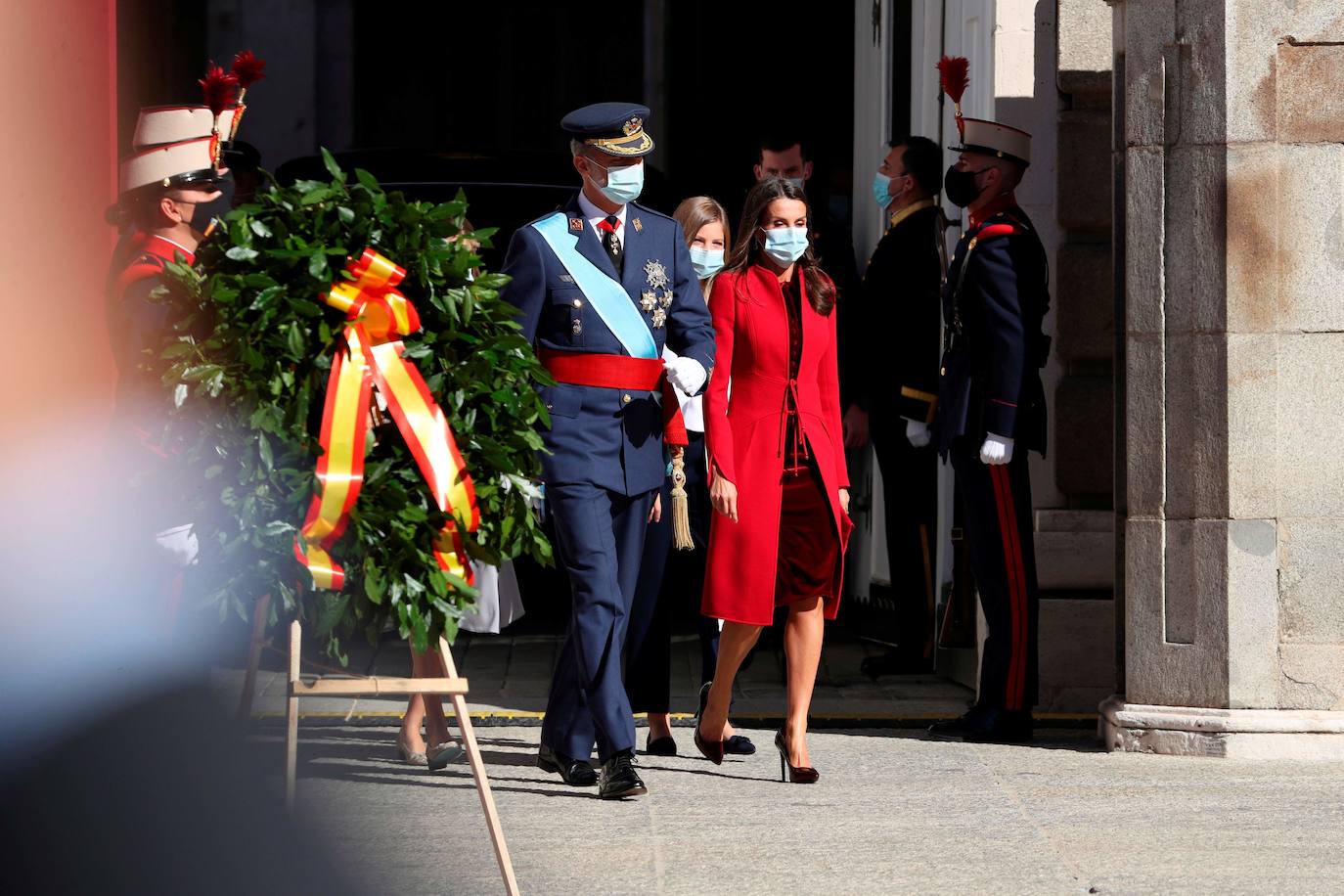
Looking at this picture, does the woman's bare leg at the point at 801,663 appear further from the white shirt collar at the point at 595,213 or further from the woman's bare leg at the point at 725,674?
the white shirt collar at the point at 595,213

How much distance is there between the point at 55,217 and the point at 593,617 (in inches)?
101

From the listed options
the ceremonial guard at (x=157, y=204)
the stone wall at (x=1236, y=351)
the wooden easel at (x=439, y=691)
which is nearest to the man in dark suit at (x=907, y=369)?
the stone wall at (x=1236, y=351)

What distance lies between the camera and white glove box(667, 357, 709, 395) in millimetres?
6297

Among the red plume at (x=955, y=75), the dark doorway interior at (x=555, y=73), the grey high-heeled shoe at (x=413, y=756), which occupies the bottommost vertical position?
the grey high-heeled shoe at (x=413, y=756)

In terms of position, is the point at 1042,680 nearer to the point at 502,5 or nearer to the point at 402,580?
the point at 402,580

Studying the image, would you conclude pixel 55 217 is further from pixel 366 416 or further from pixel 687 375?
pixel 366 416

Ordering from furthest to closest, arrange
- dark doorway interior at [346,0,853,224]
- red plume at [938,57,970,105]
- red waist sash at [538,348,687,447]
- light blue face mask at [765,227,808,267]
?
dark doorway interior at [346,0,853,224] < red plume at [938,57,970,105] < light blue face mask at [765,227,808,267] < red waist sash at [538,348,687,447]

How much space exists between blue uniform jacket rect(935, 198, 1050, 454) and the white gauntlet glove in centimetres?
77

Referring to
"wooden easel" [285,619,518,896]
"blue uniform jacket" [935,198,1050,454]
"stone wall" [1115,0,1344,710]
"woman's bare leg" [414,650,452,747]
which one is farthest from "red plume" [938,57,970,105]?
"wooden easel" [285,619,518,896]

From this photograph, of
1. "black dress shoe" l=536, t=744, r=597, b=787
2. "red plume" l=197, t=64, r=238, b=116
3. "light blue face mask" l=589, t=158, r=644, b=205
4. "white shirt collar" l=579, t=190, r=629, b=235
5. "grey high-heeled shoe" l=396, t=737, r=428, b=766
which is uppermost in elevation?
"red plume" l=197, t=64, r=238, b=116

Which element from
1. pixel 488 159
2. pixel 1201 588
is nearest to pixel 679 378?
pixel 1201 588

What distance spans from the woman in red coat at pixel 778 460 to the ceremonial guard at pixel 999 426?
32.8 inches

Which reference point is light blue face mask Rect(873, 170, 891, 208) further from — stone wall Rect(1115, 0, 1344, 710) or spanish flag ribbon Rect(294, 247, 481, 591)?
spanish flag ribbon Rect(294, 247, 481, 591)

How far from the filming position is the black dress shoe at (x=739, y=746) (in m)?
7.03
